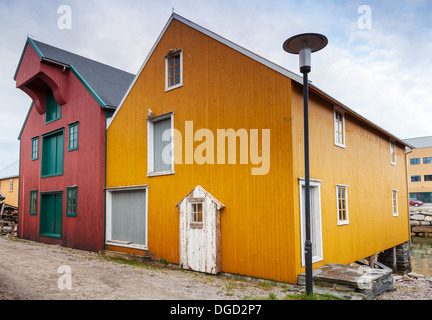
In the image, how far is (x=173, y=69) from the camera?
491 inches

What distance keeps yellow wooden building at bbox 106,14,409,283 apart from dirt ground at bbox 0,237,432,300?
0.71 m

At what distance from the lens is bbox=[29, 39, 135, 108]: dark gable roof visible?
50.3ft

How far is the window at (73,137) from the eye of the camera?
1614 cm

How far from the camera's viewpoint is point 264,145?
9.71 m

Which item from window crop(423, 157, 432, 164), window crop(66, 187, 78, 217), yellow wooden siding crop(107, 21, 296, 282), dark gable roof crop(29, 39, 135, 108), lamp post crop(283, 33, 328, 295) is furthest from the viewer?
window crop(423, 157, 432, 164)

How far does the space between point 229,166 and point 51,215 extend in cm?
1164

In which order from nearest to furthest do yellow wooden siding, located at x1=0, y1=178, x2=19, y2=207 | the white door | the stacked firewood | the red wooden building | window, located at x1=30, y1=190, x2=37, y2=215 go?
the white door < the red wooden building < window, located at x1=30, y1=190, x2=37, y2=215 < the stacked firewood < yellow wooden siding, located at x1=0, y1=178, x2=19, y2=207

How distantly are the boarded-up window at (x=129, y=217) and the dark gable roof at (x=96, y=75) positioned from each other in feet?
12.8

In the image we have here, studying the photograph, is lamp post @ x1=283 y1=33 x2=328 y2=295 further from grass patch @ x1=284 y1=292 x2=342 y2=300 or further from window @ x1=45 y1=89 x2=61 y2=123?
window @ x1=45 y1=89 x2=61 y2=123

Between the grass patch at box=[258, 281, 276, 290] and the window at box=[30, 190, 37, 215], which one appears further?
the window at box=[30, 190, 37, 215]

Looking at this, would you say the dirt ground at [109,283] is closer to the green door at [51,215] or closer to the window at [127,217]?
the window at [127,217]

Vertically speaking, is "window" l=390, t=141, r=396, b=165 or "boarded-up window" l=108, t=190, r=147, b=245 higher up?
"window" l=390, t=141, r=396, b=165

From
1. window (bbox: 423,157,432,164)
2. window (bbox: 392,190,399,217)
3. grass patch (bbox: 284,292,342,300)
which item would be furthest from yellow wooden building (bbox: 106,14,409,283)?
window (bbox: 423,157,432,164)
